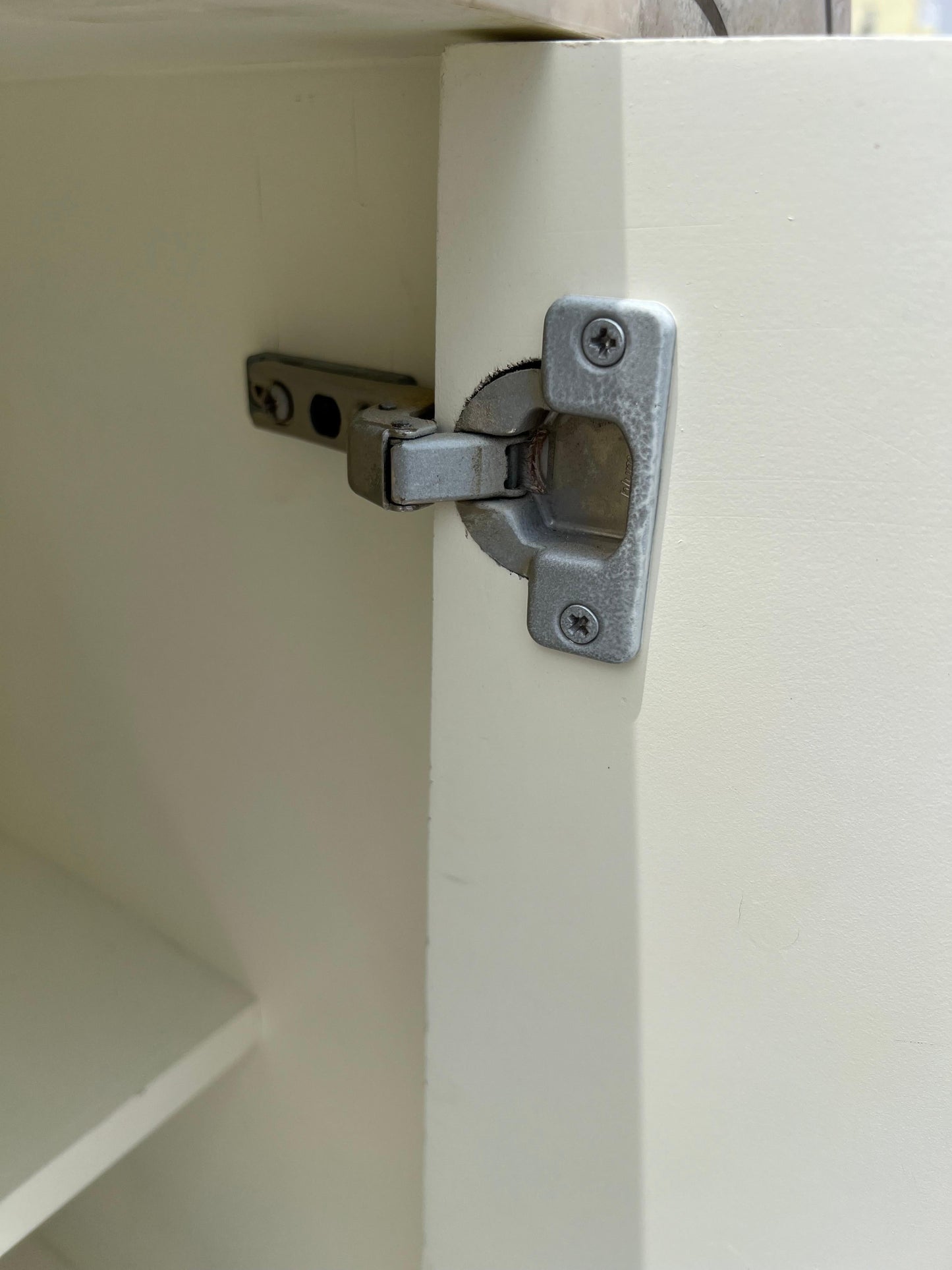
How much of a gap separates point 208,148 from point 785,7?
0.44m

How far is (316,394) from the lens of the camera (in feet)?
1.72

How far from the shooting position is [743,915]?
14.3 inches

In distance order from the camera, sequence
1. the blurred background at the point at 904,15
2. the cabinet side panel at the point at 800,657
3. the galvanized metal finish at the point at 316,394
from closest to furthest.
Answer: the cabinet side panel at the point at 800,657, the galvanized metal finish at the point at 316,394, the blurred background at the point at 904,15

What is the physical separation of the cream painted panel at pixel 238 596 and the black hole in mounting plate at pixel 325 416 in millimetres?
29

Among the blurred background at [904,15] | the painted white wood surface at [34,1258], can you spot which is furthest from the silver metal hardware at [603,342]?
the blurred background at [904,15]

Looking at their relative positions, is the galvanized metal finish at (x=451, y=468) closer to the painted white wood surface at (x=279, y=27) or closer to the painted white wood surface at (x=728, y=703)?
the painted white wood surface at (x=728, y=703)

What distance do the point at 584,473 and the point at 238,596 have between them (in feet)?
1.10

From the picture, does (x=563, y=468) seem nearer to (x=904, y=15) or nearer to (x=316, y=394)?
(x=316, y=394)

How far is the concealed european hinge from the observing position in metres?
0.33

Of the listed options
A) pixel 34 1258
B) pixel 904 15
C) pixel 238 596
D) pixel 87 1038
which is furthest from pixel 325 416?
pixel 904 15

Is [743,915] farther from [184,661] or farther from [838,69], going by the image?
[184,661]

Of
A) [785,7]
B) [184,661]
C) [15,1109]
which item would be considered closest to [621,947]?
[184,661]

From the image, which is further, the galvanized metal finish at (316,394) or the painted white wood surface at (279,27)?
the galvanized metal finish at (316,394)

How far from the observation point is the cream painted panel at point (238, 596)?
51cm
